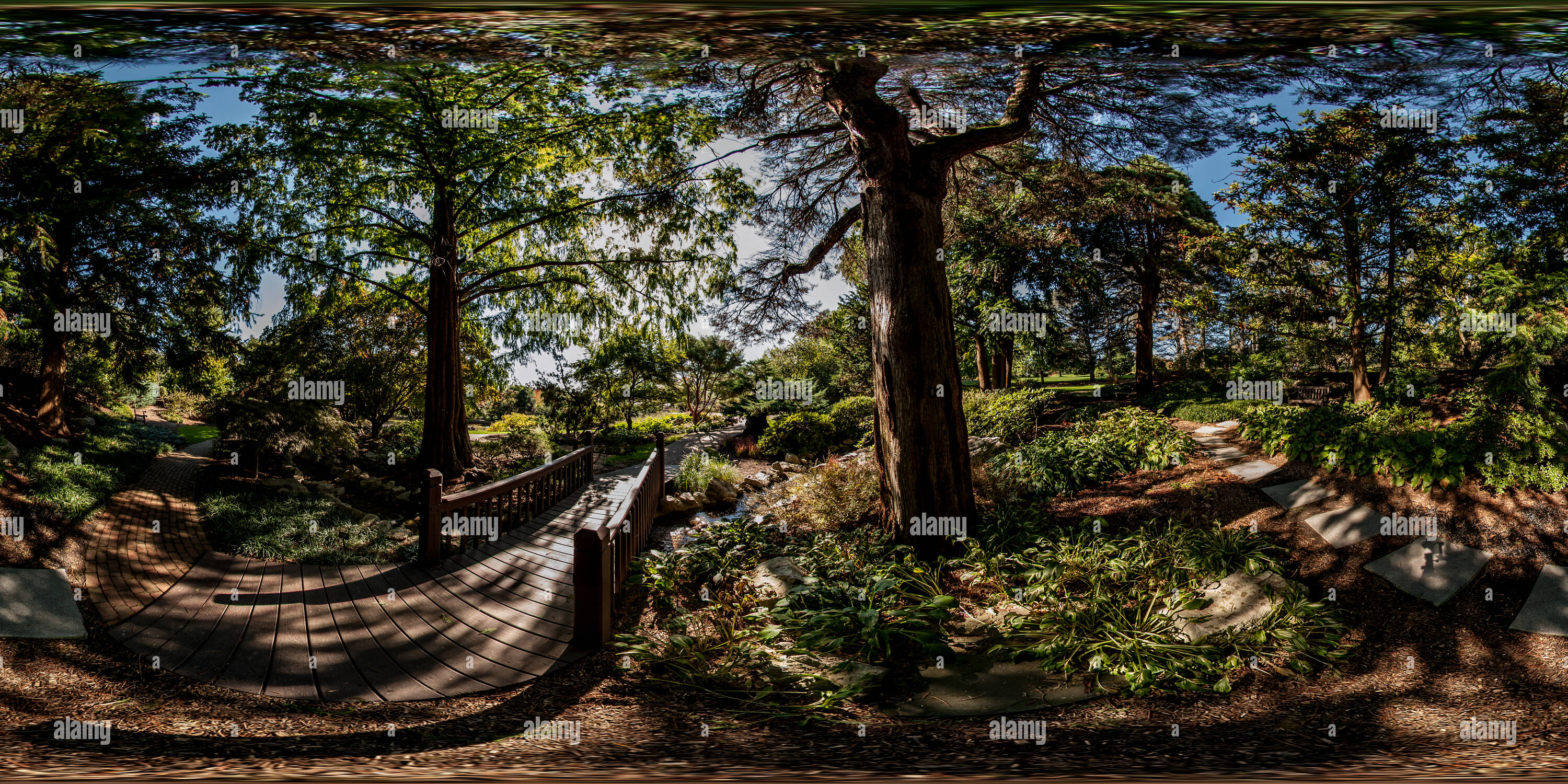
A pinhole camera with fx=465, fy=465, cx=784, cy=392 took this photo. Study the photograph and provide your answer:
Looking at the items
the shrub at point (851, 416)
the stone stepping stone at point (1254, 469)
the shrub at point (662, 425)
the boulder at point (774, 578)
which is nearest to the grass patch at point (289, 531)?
the boulder at point (774, 578)

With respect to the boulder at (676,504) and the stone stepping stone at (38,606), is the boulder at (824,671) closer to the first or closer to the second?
the stone stepping stone at (38,606)

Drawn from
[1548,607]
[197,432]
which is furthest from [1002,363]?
[197,432]

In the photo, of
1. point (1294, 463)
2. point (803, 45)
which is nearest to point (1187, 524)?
point (1294, 463)

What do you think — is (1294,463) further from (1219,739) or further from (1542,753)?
(1219,739)

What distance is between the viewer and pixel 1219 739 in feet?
3.73

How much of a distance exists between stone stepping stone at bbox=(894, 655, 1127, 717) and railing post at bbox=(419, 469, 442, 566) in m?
3.43

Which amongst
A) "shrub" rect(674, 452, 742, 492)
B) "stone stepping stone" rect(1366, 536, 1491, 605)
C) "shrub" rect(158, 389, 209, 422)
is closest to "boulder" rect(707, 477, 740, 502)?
"shrub" rect(674, 452, 742, 492)

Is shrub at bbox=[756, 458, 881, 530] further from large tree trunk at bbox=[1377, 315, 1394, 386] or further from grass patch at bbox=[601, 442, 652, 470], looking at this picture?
grass patch at bbox=[601, 442, 652, 470]

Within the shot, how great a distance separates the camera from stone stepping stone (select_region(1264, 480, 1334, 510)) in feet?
10.7

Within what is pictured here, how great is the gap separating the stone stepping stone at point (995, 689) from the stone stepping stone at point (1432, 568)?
1894 millimetres

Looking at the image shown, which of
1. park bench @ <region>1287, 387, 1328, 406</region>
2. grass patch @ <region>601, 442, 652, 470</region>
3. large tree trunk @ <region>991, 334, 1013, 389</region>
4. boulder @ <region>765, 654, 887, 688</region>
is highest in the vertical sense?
large tree trunk @ <region>991, 334, 1013, 389</region>

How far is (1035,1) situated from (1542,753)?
7.84 feet

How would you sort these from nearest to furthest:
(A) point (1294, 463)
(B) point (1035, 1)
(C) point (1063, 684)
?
(B) point (1035, 1) < (C) point (1063, 684) < (A) point (1294, 463)

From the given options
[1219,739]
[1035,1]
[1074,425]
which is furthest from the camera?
[1074,425]
